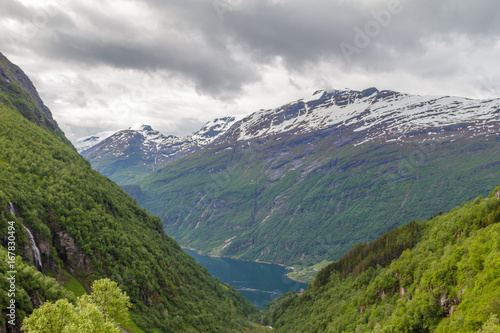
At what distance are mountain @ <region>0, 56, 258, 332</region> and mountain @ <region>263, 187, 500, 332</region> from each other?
134 ft

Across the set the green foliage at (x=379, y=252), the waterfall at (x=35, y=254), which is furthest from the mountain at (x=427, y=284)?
the waterfall at (x=35, y=254)

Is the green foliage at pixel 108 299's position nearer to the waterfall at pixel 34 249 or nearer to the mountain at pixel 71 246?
the mountain at pixel 71 246

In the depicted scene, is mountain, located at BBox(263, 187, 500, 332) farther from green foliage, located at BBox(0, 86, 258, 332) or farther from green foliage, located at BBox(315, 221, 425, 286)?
green foliage, located at BBox(0, 86, 258, 332)

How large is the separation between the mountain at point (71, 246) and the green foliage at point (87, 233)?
21cm

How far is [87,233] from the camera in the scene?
77000mm

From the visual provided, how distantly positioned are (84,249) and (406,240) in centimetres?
9747

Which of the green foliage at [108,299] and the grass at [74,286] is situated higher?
the green foliage at [108,299]

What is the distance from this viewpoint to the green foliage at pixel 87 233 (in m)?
67.7

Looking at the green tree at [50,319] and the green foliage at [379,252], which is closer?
the green tree at [50,319]

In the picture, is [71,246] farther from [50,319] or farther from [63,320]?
[63,320]

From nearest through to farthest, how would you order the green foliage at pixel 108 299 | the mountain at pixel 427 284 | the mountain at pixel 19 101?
the mountain at pixel 427 284, the green foliage at pixel 108 299, the mountain at pixel 19 101

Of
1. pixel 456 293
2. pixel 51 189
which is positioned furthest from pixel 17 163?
pixel 456 293

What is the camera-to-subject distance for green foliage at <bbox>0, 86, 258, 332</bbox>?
2665 inches

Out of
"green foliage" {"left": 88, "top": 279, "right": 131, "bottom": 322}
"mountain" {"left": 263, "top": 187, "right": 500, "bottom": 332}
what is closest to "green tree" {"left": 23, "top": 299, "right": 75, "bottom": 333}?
"green foliage" {"left": 88, "top": 279, "right": 131, "bottom": 322}
